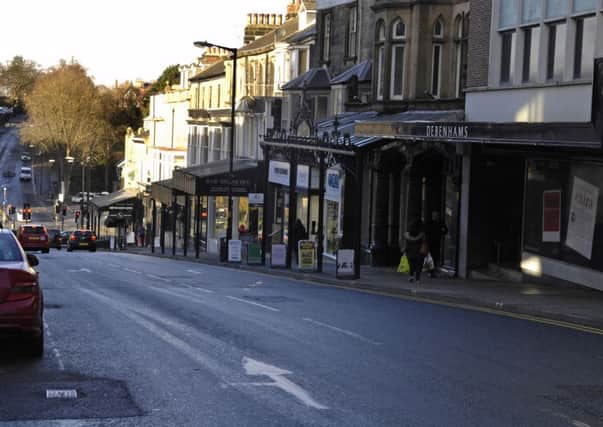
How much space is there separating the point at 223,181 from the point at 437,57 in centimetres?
1439

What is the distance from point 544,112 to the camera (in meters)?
25.3

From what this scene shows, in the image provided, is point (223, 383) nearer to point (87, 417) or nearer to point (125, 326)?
point (87, 417)

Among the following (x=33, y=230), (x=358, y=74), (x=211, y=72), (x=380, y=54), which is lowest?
(x=33, y=230)

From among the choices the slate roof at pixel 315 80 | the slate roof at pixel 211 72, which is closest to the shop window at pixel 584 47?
the slate roof at pixel 315 80

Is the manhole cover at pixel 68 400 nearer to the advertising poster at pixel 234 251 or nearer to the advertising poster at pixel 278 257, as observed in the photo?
the advertising poster at pixel 278 257

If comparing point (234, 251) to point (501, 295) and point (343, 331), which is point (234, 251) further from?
point (343, 331)

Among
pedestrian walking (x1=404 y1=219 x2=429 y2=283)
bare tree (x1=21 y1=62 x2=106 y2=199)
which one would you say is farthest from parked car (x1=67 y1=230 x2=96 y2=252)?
bare tree (x1=21 y1=62 x2=106 y2=199)

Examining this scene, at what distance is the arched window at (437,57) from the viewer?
1340 inches

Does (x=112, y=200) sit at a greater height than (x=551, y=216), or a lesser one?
lesser

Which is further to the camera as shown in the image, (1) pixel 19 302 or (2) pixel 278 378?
(1) pixel 19 302

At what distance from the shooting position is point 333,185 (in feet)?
127

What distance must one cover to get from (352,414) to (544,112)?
54.8 ft

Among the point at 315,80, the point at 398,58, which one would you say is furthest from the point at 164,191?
the point at 398,58

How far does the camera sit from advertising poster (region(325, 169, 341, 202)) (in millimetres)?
38094
